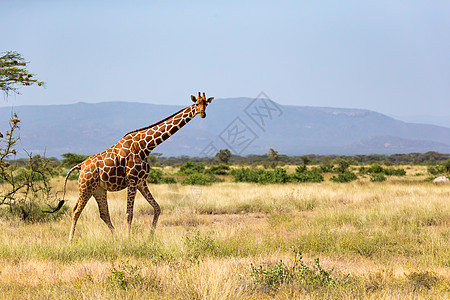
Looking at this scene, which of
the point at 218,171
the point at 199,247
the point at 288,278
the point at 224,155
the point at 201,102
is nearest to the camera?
the point at 288,278

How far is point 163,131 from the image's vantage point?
9.02m

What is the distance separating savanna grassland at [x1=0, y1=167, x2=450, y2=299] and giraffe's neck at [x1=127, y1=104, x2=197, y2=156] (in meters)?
1.82

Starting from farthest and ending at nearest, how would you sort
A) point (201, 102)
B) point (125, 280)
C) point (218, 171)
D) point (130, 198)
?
1. point (218, 171)
2. point (130, 198)
3. point (201, 102)
4. point (125, 280)

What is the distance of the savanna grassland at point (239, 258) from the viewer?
5.99 meters

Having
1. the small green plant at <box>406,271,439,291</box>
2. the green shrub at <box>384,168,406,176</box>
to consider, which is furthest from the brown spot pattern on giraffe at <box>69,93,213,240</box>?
the green shrub at <box>384,168,406,176</box>

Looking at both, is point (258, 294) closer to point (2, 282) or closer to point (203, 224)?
point (2, 282)

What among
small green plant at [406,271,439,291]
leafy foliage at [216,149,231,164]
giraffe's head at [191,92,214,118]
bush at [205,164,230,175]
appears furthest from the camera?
leafy foliage at [216,149,231,164]

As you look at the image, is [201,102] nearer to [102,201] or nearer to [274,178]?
[102,201]

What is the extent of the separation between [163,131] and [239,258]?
289 cm

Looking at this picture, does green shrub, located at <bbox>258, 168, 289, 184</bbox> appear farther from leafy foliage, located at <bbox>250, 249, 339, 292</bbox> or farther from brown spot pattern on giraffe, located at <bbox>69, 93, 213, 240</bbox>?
leafy foliage, located at <bbox>250, 249, 339, 292</bbox>

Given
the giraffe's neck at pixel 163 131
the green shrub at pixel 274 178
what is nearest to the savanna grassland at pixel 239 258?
the giraffe's neck at pixel 163 131

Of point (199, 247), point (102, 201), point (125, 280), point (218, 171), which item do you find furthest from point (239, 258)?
point (218, 171)

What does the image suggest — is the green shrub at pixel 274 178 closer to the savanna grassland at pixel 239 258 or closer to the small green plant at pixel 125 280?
the savanna grassland at pixel 239 258

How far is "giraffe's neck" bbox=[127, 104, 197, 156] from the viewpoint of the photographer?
351 inches
